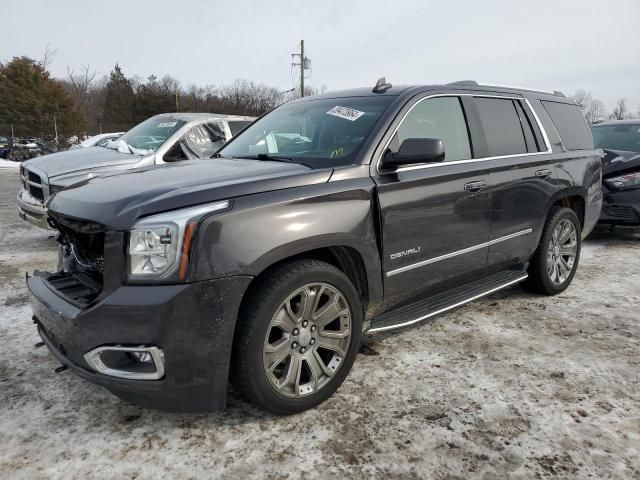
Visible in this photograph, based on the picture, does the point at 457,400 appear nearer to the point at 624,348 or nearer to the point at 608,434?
the point at 608,434

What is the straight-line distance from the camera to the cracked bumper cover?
210 cm

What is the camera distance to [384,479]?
2.12 metres

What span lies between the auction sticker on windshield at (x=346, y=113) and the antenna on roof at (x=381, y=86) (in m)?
0.27

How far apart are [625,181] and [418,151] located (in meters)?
5.27

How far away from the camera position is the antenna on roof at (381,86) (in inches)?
136

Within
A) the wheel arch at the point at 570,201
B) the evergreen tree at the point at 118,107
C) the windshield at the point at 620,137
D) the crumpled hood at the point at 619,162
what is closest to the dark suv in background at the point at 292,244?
the wheel arch at the point at 570,201

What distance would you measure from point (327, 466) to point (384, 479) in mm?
260

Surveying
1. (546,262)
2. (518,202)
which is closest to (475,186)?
(518,202)

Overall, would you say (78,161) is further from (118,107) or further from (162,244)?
(118,107)

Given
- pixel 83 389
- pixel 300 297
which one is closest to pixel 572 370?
pixel 300 297

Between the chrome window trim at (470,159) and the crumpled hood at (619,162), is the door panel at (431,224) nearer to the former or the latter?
the chrome window trim at (470,159)

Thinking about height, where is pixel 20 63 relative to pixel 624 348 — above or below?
above

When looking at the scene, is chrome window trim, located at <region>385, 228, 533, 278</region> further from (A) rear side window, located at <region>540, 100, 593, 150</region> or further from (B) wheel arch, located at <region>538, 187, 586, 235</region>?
(A) rear side window, located at <region>540, 100, 593, 150</region>

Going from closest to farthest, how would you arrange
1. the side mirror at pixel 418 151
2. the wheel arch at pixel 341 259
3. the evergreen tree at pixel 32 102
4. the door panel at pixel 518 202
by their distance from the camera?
the wheel arch at pixel 341 259 → the side mirror at pixel 418 151 → the door panel at pixel 518 202 → the evergreen tree at pixel 32 102
